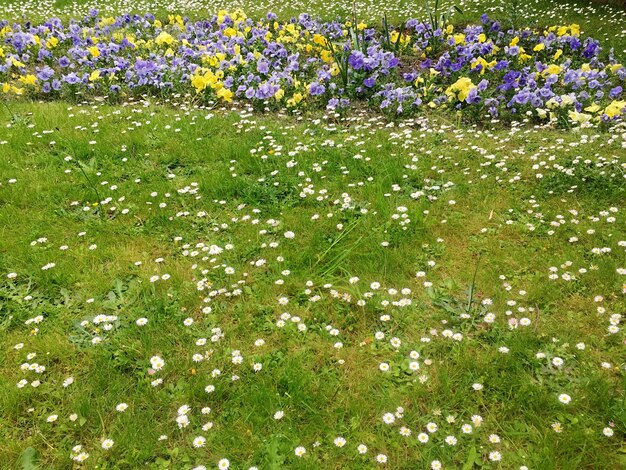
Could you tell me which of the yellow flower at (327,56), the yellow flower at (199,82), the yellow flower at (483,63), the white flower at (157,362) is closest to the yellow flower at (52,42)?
the yellow flower at (199,82)

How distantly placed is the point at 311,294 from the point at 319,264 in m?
0.37

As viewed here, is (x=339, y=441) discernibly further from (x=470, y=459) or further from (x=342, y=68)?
(x=342, y=68)

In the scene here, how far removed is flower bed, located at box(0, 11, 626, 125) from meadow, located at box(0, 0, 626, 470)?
0.06 metres

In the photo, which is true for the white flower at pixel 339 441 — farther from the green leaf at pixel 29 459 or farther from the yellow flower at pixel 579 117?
the yellow flower at pixel 579 117

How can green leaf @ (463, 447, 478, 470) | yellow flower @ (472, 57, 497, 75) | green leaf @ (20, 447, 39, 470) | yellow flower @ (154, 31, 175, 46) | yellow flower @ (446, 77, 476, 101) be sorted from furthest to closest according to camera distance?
1. yellow flower @ (154, 31, 175, 46)
2. yellow flower @ (472, 57, 497, 75)
3. yellow flower @ (446, 77, 476, 101)
4. green leaf @ (20, 447, 39, 470)
5. green leaf @ (463, 447, 478, 470)

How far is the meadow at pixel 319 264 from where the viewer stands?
9.89 feet

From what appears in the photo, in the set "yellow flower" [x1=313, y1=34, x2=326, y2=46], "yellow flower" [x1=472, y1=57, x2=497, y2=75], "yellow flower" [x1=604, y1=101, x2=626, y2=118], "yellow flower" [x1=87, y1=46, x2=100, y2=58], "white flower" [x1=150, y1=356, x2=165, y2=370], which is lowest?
"white flower" [x1=150, y1=356, x2=165, y2=370]

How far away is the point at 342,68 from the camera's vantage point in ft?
25.6

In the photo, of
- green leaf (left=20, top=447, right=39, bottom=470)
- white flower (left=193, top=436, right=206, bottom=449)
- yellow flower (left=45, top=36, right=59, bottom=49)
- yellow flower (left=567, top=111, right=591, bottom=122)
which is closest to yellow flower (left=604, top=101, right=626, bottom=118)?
yellow flower (left=567, top=111, right=591, bottom=122)

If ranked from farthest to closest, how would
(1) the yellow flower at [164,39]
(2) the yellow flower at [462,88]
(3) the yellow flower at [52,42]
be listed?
1. (3) the yellow flower at [52,42]
2. (1) the yellow flower at [164,39]
3. (2) the yellow flower at [462,88]

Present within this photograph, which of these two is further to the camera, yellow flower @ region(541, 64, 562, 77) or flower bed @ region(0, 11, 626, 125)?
yellow flower @ region(541, 64, 562, 77)

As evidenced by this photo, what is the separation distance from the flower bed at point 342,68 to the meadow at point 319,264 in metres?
0.06

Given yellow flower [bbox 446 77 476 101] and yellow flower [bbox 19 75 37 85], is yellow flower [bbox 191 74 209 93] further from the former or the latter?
yellow flower [bbox 446 77 476 101]

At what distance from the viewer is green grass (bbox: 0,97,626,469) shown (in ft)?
9.84
